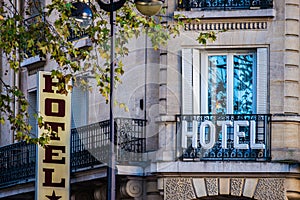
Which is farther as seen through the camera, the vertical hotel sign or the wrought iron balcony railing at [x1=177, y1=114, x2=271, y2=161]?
the vertical hotel sign

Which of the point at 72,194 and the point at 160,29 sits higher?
the point at 160,29

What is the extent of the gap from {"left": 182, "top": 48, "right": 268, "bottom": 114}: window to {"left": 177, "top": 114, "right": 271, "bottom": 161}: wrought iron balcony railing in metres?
0.37

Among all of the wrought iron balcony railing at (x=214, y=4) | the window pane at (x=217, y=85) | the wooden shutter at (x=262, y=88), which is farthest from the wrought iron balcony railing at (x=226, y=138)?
the wrought iron balcony railing at (x=214, y=4)

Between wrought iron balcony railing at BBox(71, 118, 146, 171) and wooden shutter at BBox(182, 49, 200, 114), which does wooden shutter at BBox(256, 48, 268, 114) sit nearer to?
wooden shutter at BBox(182, 49, 200, 114)

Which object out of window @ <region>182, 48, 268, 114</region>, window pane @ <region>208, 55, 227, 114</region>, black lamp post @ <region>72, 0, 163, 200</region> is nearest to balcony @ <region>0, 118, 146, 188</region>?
window @ <region>182, 48, 268, 114</region>

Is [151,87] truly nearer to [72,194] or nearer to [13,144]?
[72,194]

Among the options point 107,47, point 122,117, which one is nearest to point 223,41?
point 122,117

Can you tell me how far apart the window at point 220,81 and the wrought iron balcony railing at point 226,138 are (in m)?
0.37

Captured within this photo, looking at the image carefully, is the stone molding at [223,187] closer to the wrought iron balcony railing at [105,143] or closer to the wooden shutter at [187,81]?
the wrought iron balcony railing at [105,143]

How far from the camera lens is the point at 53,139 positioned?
3856 centimetres

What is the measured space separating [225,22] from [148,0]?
7174 mm

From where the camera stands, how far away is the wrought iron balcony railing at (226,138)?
34719 mm

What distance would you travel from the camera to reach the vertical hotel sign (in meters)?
38.4

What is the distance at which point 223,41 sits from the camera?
35.4 m
